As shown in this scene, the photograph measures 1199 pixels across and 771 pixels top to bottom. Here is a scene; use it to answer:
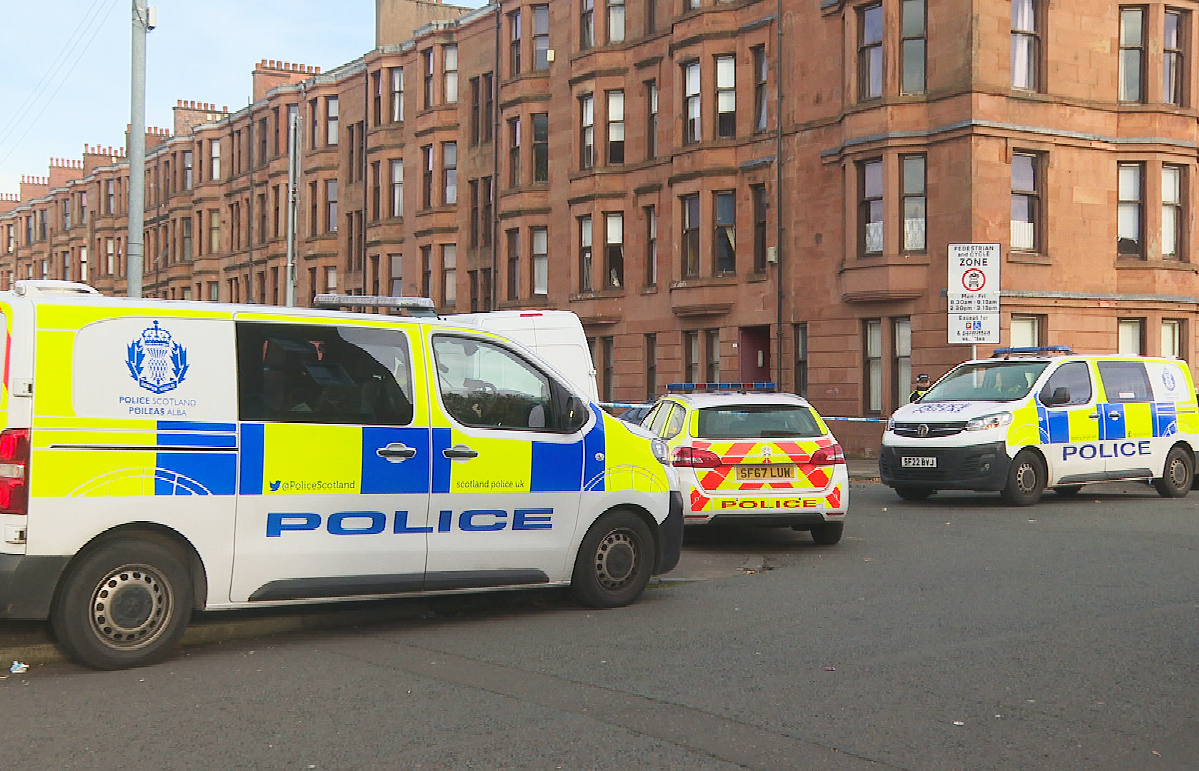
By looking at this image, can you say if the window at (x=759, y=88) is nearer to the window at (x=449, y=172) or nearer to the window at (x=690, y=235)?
the window at (x=690, y=235)

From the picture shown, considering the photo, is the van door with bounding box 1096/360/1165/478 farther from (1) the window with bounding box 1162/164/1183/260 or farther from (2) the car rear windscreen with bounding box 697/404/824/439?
(1) the window with bounding box 1162/164/1183/260

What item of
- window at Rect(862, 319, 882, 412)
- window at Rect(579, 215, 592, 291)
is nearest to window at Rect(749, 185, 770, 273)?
window at Rect(862, 319, 882, 412)

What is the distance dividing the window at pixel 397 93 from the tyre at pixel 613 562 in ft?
133

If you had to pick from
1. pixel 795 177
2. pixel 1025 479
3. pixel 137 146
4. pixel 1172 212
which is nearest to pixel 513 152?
pixel 795 177

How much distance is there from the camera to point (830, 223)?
30125 millimetres

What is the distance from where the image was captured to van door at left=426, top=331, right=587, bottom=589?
8242 millimetres

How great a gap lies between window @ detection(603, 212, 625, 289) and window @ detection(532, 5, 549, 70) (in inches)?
250

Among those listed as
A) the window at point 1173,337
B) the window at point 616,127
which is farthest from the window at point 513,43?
the window at point 1173,337

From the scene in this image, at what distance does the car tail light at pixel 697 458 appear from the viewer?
12.2 meters

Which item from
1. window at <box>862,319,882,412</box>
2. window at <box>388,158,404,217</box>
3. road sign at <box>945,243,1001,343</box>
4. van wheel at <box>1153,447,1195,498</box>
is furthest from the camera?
window at <box>388,158,404,217</box>

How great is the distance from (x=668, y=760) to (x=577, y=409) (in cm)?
382

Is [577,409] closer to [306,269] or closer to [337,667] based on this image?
[337,667]

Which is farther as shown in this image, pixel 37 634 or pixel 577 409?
pixel 577 409

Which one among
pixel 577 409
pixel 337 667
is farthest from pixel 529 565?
pixel 337 667
